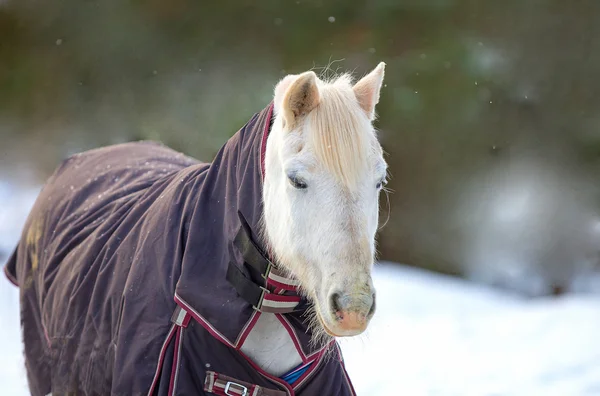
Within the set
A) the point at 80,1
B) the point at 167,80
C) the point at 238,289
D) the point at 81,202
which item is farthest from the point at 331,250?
the point at 80,1

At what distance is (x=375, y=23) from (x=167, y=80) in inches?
81.8

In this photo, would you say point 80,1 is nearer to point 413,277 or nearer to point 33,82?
point 33,82

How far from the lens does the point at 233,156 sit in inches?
80.0

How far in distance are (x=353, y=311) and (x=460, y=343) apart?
3233mm

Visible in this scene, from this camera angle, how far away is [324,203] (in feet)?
5.54

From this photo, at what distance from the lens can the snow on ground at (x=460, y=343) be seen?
393 cm

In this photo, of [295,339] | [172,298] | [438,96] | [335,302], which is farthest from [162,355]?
[438,96]

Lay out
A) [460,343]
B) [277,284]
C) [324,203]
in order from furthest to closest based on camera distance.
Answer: [460,343]
[277,284]
[324,203]

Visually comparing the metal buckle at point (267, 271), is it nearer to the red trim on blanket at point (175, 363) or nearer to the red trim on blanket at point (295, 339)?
the red trim on blanket at point (295, 339)

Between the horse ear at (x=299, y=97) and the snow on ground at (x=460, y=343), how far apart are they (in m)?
1.95

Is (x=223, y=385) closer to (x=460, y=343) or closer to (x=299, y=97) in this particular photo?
(x=299, y=97)

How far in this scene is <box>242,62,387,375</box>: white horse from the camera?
1.62 m

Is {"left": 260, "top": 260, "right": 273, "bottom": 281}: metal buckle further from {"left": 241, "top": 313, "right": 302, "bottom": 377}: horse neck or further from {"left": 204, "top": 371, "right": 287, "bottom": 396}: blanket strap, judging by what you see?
{"left": 204, "top": 371, "right": 287, "bottom": 396}: blanket strap

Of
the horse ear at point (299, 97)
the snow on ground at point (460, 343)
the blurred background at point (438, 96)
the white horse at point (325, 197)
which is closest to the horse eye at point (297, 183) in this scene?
the white horse at point (325, 197)
